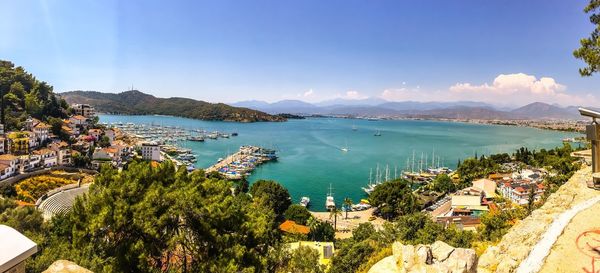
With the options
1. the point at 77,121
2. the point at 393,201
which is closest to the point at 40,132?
the point at 77,121

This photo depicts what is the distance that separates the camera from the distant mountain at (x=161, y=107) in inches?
5733

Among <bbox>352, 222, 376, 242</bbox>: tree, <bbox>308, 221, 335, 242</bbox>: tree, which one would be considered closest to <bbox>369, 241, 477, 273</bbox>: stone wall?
<bbox>352, 222, 376, 242</bbox>: tree

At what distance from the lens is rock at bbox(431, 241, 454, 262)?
17.8 ft

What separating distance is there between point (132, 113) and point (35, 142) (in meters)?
135

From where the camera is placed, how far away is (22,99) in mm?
37000

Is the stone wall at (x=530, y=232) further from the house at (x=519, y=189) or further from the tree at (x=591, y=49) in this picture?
the house at (x=519, y=189)

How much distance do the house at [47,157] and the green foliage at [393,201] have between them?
26.8 metres

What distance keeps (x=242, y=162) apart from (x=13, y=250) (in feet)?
151

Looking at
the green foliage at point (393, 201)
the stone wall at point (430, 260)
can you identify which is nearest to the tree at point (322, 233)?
the green foliage at point (393, 201)

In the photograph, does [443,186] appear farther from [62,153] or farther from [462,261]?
[62,153]

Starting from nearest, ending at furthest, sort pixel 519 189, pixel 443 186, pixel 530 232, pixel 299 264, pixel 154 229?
pixel 530 232 → pixel 154 229 → pixel 299 264 → pixel 519 189 → pixel 443 186

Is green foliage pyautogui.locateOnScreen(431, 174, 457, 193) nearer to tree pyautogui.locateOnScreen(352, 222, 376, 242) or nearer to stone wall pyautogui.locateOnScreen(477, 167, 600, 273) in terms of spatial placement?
tree pyautogui.locateOnScreen(352, 222, 376, 242)

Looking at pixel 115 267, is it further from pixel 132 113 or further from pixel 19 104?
pixel 132 113

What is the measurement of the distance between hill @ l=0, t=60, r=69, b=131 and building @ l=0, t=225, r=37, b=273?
36.8 m
